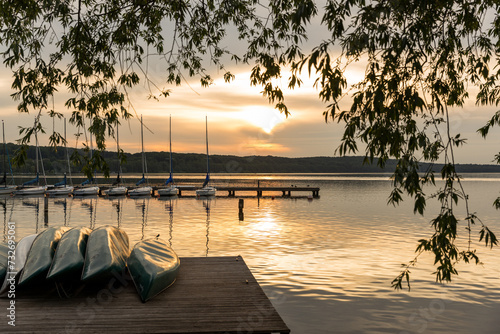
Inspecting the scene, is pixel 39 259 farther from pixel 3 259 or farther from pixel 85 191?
pixel 85 191

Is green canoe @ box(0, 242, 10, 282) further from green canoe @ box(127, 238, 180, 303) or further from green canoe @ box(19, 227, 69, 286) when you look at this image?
green canoe @ box(127, 238, 180, 303)

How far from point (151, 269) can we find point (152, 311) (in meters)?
1.11

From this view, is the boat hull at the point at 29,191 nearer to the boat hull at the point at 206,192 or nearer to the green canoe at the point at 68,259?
the boat hull at the point at 206,192

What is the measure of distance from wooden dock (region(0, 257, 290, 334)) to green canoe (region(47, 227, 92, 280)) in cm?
40

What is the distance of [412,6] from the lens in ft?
16.6

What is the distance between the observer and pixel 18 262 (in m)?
7.91

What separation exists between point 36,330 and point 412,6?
657 cm

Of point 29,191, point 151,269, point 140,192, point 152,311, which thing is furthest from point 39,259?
point 29,191

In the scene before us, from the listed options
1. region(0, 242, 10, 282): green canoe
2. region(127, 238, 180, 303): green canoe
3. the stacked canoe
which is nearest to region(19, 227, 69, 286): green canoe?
the stacked canoe

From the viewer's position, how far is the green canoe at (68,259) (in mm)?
7133

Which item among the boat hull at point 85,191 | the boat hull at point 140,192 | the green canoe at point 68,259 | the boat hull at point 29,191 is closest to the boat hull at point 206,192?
the boat hull at point 140,192

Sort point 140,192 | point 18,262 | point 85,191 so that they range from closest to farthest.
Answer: point 18,262, point 140,192, point 85,191

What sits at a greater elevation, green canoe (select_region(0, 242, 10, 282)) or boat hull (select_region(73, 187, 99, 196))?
green canoe (select_region(0, 242, 10, 282))

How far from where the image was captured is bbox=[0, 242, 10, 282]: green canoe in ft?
25.0
